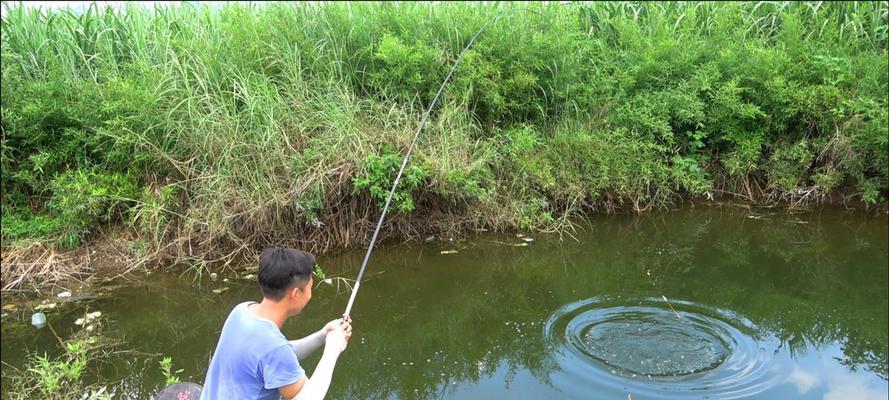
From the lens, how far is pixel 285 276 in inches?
88.1

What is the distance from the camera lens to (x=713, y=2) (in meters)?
7.75

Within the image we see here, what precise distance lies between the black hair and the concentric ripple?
2.07 metres

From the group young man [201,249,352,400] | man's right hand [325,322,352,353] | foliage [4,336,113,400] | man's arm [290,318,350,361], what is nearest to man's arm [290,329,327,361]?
man's arm [290,318,350,361]

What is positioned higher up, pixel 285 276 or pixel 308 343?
pixel 285 276

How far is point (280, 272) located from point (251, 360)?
31 cm

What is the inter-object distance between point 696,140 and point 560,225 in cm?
183

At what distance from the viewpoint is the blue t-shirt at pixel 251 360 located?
217 cm

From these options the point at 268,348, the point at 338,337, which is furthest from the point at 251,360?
the point at 338,337

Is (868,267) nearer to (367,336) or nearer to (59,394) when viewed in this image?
(367,336)

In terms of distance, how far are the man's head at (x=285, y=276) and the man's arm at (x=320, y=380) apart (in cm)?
25

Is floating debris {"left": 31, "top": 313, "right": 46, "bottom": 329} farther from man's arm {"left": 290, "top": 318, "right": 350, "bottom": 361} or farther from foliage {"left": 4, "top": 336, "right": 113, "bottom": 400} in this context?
man's arm {"left": 290, "top": 318, "right": 350, "bottom": 361}

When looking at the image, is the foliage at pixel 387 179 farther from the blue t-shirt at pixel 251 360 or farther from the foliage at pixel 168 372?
the blue t-shirt at pixel 251 360

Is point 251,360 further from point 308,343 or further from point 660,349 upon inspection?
point 660,349

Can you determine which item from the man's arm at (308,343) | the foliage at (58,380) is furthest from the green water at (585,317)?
the man's arm at (308,343)
